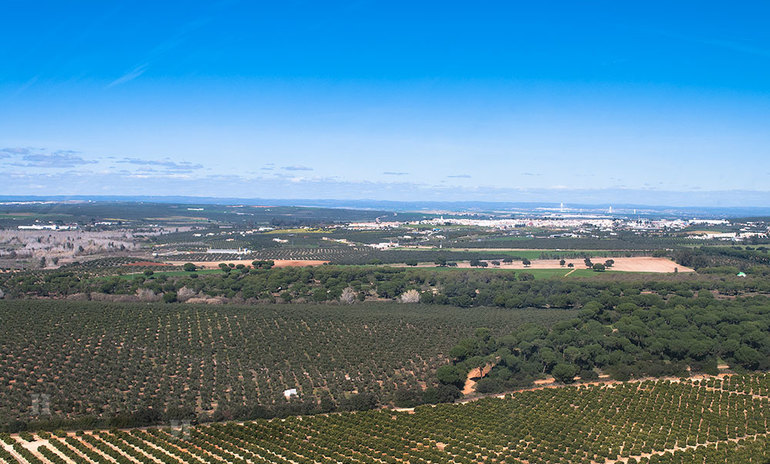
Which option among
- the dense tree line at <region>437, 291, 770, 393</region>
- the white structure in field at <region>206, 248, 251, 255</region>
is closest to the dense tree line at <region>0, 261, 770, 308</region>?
the dense tree line at <region>437, 291, 770, 393</region>

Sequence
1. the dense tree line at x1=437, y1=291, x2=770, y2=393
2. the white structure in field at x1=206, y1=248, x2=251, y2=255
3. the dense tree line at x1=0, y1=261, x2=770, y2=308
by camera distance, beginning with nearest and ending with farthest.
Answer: the dense tree line at x1=437, y1=291, x2=770, y2=393
the dense tree line at x1=0, y1=261, x2=770, y2=308
the white structure in field at x1=206, y1=248, x2=251, y2=255

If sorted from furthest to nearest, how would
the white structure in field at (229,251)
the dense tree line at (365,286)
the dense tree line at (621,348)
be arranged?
the white structure in field at (229,251) < the dense tree line at (365,286) < the dense tree line at (621,348)

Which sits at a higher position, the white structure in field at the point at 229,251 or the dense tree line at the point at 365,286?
the white structure in field at the point at 229,251

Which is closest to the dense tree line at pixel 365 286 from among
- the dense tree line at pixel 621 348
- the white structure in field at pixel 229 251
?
the dense tree line at pixel 621 348

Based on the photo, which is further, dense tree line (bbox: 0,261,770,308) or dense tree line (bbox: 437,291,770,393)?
dense tree line (bbox: 0,261,770,308)

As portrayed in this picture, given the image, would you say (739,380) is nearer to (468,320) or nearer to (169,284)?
(468,320)

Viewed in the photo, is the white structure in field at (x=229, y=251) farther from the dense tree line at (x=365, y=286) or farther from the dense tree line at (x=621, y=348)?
the dense tree line at (x=621, y=348)

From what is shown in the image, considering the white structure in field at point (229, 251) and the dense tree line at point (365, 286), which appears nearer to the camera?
the dense tree line at point (365, 286)

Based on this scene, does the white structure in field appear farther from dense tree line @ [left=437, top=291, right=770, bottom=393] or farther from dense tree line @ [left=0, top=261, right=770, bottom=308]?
dense tree line @ [left=437, top=291, right=770, bottom=393]

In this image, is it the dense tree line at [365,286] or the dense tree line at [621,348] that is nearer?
the dense tree line at [621,348]

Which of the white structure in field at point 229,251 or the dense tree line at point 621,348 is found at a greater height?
the white structure in field at point 229,251

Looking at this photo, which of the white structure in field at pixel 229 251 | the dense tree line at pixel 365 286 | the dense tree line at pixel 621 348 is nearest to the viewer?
the dense tree line at pixel 621 348
